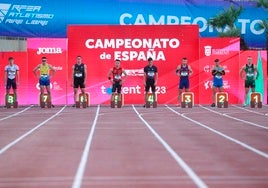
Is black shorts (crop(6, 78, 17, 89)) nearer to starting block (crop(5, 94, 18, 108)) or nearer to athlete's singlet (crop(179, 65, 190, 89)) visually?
starting block (crop(5, 94, 18, 108))

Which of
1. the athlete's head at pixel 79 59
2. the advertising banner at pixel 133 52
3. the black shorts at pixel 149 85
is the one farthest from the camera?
the advertising banner at pixel 133 52

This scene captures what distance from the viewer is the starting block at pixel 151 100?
2358 centimetres

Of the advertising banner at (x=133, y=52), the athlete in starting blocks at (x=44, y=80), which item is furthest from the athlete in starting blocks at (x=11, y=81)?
the advertising banner at (x=133, y=52)

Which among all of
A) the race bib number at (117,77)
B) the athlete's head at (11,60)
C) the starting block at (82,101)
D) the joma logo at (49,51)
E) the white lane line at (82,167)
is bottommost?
the white lane line at (82,167)

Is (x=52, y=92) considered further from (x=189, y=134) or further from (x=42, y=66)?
(x=189, y=134)

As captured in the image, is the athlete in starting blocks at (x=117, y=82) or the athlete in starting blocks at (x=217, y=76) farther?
the athlete in starting blocks at (x=217, y=76)

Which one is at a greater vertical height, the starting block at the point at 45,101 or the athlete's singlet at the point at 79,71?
the athlete's singlet at the point at 79,71

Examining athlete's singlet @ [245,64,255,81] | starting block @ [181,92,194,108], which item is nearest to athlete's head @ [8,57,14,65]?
starting block @ [181,92,194,108]

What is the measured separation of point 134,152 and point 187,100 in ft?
44.0

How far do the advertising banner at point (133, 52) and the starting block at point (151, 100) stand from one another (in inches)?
74.9

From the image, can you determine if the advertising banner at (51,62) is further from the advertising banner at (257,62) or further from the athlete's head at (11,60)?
the advertising banner at (257,62)

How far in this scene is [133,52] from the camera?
2542 cm

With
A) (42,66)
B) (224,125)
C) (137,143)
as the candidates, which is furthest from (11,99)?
(137,143)

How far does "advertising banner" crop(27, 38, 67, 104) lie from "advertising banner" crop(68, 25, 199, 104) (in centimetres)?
28
